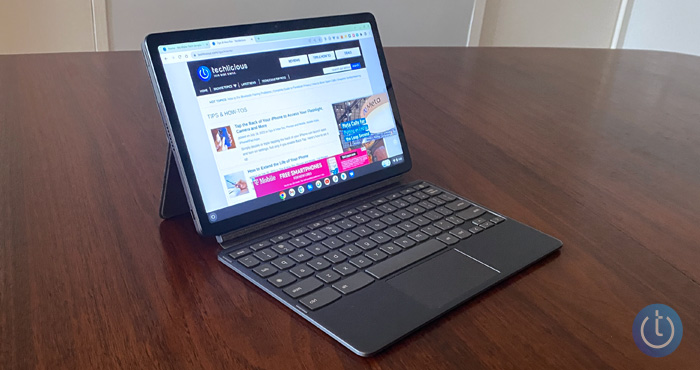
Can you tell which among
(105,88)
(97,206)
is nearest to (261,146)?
(97,206)

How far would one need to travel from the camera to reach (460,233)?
66 centimetres

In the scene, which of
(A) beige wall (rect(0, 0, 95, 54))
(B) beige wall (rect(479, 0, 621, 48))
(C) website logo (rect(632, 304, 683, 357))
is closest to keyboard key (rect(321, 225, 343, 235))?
(C) website logo (rect(632, 304, 683, 357))

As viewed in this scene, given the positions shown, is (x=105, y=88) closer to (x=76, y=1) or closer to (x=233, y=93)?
(x=233, y=93)

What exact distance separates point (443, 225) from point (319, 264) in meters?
0.16

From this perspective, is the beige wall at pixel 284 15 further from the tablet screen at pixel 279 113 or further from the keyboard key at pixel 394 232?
the keyboard key at pixel 394 232

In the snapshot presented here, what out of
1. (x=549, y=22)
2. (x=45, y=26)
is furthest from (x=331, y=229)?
(x=549, y=22)

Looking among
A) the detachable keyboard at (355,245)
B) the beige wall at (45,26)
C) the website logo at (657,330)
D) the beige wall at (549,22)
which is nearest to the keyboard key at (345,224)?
the detachable keyboard at (355,245)

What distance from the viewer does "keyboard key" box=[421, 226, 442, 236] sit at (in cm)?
66

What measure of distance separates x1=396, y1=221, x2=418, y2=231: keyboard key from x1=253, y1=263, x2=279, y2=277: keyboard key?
0.16 m

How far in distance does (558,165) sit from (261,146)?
44cm

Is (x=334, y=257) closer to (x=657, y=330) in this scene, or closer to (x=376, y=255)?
(x=376, y=255)

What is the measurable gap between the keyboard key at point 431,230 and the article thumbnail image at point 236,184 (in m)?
0.19

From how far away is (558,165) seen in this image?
878 millimetres

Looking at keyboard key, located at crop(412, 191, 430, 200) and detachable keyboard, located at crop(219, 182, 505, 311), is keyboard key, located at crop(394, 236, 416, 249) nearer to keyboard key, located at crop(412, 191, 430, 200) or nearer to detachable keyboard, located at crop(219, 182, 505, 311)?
detachable keyboard, located at crop(219, 182, 505, 311)
